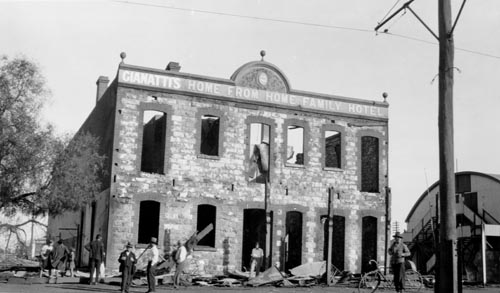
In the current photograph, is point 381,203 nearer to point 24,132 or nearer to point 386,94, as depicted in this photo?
point 386,94

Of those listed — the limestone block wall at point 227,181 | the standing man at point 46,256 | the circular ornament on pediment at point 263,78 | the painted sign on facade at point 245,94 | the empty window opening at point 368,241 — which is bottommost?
the standing man at point 46,256

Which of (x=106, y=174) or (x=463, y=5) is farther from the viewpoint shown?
(x=106, y=174)

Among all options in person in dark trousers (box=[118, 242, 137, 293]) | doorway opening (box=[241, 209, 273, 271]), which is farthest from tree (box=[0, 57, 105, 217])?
doorway opening (box=[241, 209, 273, 271])

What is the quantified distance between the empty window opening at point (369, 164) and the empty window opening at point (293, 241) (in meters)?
3.52

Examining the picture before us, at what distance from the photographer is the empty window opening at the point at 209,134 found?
95.0 feet

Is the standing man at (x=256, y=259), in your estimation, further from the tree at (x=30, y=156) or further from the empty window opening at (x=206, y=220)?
the tree at (x=30, y=156)

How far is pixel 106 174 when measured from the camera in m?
26.5

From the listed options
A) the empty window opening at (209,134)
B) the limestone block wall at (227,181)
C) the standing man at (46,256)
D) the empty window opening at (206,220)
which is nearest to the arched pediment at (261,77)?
the limestone block wall at (227,181)

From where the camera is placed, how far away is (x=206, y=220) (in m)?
28.9

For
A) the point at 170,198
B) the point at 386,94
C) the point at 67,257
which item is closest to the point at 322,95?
the point at 386,94

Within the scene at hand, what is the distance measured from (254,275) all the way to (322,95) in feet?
29.5

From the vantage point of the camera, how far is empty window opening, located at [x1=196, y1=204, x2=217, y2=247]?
27.5 m

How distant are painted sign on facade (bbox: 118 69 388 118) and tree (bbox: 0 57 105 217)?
3891 millimetres

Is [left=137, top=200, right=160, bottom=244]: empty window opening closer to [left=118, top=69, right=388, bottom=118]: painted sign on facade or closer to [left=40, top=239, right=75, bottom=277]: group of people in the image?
[left=40, top=239, right=75, bottom=277]: group of people
